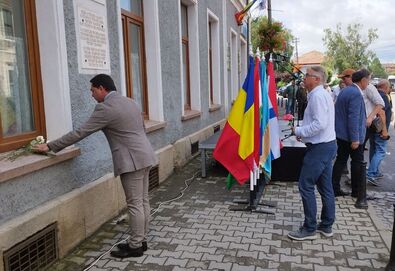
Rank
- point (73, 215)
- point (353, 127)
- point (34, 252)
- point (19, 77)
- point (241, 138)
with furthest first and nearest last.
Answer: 1. point (353, 127)
2. point (241, 138)
3. point (73, 215)
4. point (19, 77)
5. point (34, 252)

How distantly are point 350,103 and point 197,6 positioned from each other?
4987 millimetres

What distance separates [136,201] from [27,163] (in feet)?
3.39

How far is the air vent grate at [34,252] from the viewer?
3317 millimetres

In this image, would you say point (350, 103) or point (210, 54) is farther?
point (210, 54)

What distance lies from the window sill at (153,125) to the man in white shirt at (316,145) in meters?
2.54

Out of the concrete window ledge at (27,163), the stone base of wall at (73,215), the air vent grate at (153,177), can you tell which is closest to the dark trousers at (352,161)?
the air vent grate at (153,177)

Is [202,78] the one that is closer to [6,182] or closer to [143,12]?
[143,12]

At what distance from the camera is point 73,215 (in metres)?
4.12

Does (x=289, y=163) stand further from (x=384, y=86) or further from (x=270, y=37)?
(x=270, y=37)

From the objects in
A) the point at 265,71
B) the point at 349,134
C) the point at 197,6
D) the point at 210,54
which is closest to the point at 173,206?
the point at 265,71

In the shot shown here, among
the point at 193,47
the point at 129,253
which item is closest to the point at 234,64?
the point at 193,47

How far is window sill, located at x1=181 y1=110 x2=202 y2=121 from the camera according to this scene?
8023 mm

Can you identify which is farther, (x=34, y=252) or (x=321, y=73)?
(x=321, y=73)

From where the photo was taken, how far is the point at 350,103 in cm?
537
